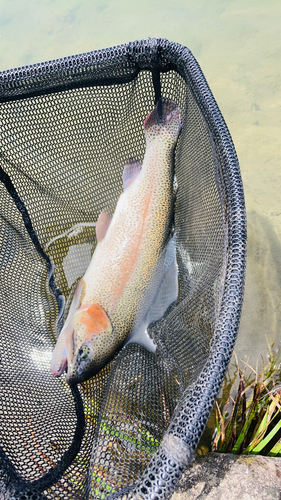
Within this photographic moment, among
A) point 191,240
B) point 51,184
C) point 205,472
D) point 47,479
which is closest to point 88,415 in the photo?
point 47,479

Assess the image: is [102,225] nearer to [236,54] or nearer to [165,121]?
[165,121]

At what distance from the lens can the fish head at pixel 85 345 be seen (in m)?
1.97

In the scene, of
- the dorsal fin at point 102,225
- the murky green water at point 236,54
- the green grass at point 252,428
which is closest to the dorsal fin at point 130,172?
the dorsal fin at point 102,225

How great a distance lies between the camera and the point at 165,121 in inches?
93.8

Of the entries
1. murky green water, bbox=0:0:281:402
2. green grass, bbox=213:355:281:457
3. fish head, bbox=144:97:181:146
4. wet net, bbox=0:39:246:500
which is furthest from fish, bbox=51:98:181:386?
murky green water, bbox=0:0:281:402

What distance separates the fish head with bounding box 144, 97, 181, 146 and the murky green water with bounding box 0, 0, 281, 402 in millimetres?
1377

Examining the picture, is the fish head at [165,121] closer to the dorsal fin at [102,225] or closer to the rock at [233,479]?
the dorsal fin at [102,225]

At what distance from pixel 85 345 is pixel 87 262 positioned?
92 cm

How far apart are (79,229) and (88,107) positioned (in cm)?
101

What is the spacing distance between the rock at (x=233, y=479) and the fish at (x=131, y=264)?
0.82 meters

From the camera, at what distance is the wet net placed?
139 centimetres

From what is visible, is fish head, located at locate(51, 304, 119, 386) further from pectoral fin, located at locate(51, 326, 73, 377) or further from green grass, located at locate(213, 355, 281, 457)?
green grass, located at locate(213, 355, 281, 457)

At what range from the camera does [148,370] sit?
210 cm

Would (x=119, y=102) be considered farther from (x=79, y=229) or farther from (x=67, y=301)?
(x=67, y=301)
